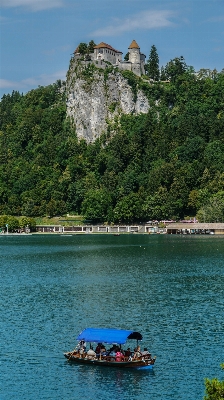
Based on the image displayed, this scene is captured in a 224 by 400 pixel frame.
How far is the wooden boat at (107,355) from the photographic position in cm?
4438

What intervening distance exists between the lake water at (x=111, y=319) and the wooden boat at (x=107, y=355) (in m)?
0.51

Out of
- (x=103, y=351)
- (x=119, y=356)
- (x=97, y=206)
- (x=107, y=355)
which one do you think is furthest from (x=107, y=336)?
(x=97, y=206)

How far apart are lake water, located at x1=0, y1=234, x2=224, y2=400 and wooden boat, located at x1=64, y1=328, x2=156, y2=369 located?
51 cm

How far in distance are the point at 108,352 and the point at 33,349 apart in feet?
21.0

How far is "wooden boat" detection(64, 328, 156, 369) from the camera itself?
4438 centimetres

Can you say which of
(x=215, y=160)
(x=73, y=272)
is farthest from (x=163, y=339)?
(x=215, y=160)

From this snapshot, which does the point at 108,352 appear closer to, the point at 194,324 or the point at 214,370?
the point at 214,370

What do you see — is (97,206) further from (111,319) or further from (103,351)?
(103,351)

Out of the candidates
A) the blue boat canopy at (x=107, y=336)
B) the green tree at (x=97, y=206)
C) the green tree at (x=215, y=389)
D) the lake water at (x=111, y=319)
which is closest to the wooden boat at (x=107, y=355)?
the blue boat canopy at (x=107, y=336)

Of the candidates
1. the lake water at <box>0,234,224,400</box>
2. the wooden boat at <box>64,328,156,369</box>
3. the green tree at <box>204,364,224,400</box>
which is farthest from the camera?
the wooden boat at <box>64,328,156,369</box>

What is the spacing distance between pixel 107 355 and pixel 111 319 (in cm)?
1310

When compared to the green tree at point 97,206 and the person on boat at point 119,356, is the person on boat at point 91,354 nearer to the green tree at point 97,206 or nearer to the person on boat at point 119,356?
the person on boat at point 119,356

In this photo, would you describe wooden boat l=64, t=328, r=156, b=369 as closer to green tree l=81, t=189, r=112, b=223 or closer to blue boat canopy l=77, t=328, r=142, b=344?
blue boat canopy l=77, t=328, r=142, b=344

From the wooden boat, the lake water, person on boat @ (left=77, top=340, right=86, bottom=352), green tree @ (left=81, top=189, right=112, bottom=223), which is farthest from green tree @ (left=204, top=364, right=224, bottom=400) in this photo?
green tree @ (left=81, top=189, right=112, bottom=223)
